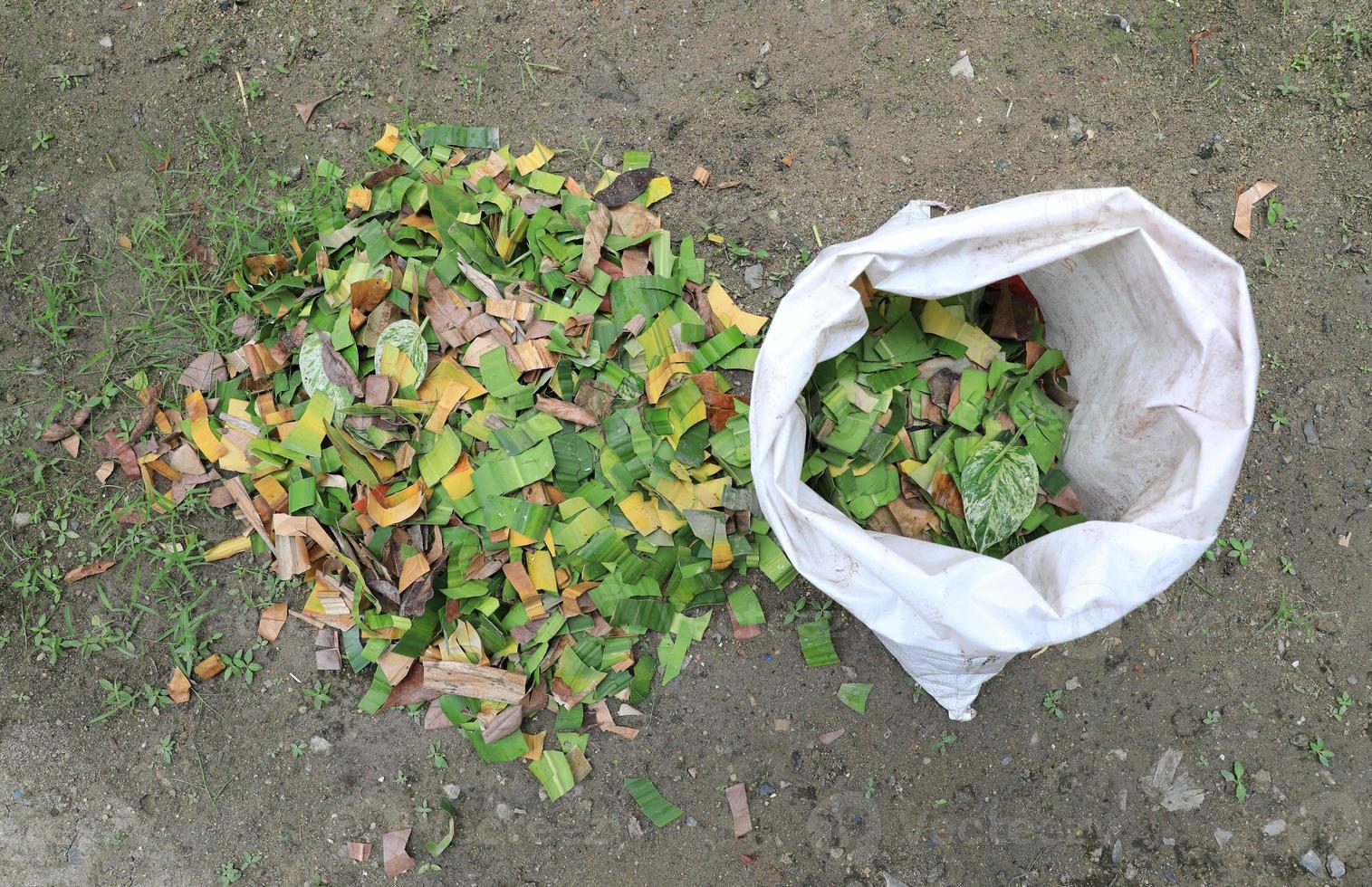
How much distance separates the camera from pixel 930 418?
4.57 feet

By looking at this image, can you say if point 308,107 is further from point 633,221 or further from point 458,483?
point 458,483

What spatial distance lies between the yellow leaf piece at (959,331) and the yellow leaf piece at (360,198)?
102 cm

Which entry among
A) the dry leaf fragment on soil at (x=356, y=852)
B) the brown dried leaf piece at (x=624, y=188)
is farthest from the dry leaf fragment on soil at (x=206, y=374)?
the dry leaf fragment on soil at (x=356, y=852)

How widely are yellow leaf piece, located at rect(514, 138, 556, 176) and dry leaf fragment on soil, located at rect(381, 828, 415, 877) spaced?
1260mm

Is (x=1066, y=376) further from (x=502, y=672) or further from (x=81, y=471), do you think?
(x=81, y=471)

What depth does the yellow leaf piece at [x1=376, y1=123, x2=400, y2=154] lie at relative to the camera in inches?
62.1

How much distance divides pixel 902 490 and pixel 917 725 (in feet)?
1.49

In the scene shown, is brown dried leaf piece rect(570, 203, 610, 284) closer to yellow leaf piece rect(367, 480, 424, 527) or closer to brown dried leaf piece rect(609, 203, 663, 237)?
brown dried leaf piece rect(609, 203, 663, 237)

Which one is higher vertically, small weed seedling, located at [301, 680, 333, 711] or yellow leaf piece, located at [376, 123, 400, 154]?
yellow leaf piece, located at [376, 123, 400, 154]

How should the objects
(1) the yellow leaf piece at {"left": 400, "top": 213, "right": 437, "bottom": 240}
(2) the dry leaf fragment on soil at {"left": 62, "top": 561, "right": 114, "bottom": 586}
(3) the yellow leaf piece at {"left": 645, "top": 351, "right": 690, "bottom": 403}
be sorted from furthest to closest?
1. (2) the dry leaf fragment on soil at {"left": 62, "top": 561, "right": 114, "bottom": 586}
2. (1) the yellow leaf piece at {"left": 400, "top": 213, "right": 437, "bottom": 240}
3. (3) the yellow leaf piece at {"left": 645, "top": 351, "right": 690, "bottom": 403}

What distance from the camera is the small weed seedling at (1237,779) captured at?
4.91 feet

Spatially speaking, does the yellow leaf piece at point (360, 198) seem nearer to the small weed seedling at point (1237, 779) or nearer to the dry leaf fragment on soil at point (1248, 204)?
the dry leaf fragment on soil at point (1248, 204)

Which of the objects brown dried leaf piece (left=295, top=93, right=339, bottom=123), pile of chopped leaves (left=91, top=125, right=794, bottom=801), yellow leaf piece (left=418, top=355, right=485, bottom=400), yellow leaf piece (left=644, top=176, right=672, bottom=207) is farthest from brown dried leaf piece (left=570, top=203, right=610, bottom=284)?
brown dried leaf piece (left=295, top=93, right=339, bottom=123)

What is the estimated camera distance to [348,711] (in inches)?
60.2
